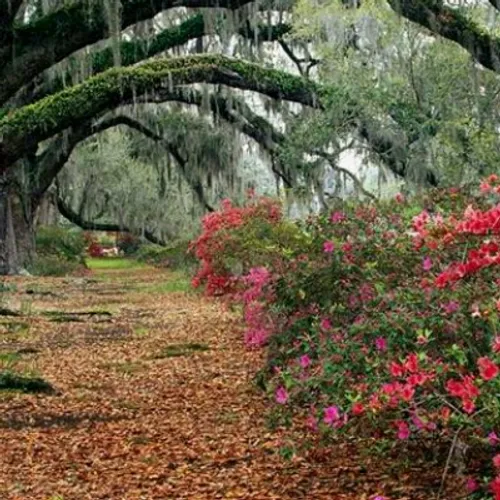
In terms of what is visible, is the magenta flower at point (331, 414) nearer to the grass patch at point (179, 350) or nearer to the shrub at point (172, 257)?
the grass patch at point (179, 350)

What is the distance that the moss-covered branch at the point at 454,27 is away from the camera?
32.7 feet

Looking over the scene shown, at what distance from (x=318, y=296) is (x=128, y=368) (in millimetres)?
2947

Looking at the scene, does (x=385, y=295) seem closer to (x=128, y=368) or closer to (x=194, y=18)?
(x=128, y=368)

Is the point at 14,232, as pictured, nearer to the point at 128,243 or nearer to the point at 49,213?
the point at 49,213

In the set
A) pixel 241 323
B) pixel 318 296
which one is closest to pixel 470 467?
pixel 318 296

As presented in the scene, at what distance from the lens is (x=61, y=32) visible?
10.5 m

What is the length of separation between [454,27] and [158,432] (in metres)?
6.81

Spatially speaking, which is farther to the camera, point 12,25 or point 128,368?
point 12,25

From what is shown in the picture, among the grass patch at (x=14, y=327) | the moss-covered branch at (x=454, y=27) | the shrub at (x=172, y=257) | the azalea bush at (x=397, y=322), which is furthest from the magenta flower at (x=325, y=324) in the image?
the shrub at (x=172, y=257)

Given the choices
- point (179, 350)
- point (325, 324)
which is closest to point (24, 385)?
point (179, 350)

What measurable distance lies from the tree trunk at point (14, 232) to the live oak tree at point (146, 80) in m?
0.03

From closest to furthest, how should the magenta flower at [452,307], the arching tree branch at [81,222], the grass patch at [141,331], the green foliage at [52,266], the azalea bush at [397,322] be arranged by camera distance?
the azalea bush at [397,322], the magenta flower at [452,307], the grass patch at [141,331], the green foliage at [52,266], the arching tree branch at [81,222]

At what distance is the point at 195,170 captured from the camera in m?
25.0

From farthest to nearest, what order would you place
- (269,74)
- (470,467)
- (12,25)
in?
(269,74) < (12,25) < (470,467)
